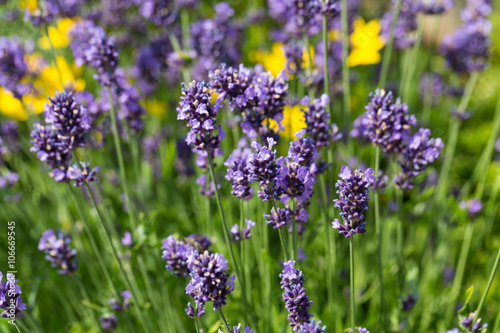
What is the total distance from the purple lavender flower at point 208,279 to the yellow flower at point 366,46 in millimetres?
3287

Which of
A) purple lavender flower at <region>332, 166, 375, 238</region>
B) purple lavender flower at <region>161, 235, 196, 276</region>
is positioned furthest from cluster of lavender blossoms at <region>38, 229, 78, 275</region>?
purple lavender flower at <region>332, 166, 375, 238</region>

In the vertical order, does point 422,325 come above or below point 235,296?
below

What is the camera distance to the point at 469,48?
124 inches

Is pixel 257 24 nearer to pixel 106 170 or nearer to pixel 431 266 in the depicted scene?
pixel 106 170

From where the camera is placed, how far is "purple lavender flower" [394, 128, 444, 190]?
2.14 metres

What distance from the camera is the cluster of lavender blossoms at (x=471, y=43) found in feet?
10.1

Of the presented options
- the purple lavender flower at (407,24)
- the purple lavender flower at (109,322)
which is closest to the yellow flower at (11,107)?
the purple lavender flower at (109,322)

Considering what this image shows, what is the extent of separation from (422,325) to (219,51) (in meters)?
2.19

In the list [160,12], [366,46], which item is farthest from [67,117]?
[366,46]

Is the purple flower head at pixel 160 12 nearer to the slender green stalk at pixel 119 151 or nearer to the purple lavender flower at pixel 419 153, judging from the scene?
the slender green stalk at pixel 119 151

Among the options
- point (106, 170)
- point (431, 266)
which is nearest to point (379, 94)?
point (431, 266)

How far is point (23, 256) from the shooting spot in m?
3.52

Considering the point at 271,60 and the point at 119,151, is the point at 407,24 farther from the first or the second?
the point at 119,151

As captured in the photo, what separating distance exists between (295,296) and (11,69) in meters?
2.39
